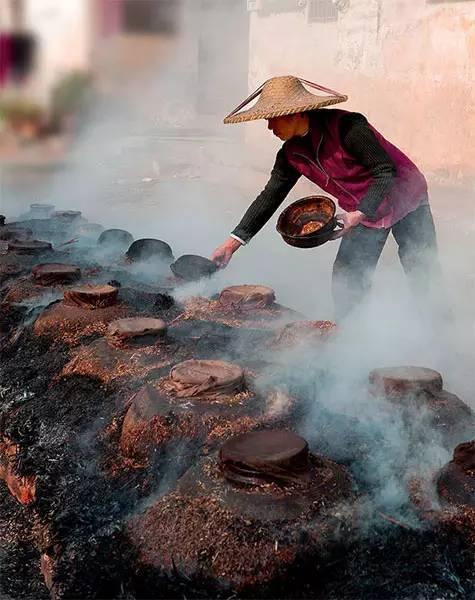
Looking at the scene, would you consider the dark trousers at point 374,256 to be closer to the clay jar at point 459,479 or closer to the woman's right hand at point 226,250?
the woman's right hand at point 226,250

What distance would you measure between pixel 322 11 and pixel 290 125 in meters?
9.44

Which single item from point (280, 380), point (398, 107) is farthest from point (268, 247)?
point (280, 380)

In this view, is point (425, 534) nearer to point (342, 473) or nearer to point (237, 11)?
point (342, 473)

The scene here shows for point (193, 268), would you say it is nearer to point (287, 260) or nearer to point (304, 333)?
point (304, 333)

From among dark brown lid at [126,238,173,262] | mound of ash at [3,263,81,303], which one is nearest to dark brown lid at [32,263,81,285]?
mound of ash at [3,263,81,303]

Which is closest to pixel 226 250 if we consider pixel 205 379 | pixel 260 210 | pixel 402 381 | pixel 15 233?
pixel 260 210

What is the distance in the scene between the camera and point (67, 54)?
1347cm

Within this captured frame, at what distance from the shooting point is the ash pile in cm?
243

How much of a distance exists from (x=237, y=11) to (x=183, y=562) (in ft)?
52.8

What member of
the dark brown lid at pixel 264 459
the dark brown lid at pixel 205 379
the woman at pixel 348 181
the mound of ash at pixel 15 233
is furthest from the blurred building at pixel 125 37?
the dark brown lid at pixel 264 459

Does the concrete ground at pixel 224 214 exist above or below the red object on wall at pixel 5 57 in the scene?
below

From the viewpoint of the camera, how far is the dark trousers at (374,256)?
443 cm

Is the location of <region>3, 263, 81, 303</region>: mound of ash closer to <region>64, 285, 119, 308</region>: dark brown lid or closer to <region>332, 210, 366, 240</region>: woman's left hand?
<region>64, 285, 119, 308</region>: dark brown lid

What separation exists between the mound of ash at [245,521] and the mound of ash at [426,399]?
61cm
